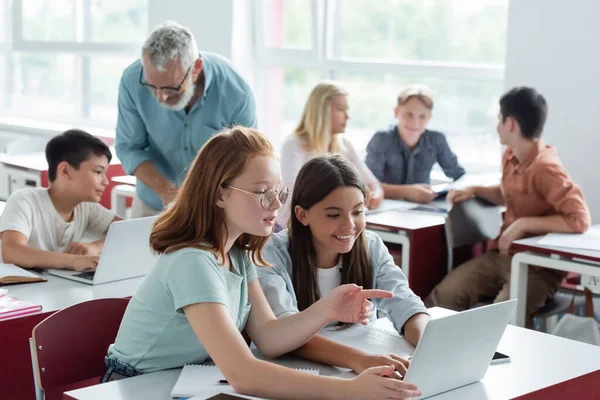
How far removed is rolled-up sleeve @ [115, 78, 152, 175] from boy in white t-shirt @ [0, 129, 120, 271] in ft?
0.92

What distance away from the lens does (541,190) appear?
373cm

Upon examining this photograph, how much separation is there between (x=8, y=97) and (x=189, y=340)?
685 cm

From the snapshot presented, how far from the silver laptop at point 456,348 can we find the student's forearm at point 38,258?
146 centimetres

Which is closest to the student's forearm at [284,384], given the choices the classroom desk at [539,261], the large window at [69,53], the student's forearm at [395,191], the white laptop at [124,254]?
the white laptop at [124,254]

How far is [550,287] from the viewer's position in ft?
12.1

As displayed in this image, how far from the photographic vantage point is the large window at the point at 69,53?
705 cm

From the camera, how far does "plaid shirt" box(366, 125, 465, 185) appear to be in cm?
467

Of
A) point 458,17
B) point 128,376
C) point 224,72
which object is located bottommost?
→ point 128,376

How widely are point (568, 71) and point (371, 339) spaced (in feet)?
8.98

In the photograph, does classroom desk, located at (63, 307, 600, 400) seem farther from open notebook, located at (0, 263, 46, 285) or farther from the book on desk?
open notebook, located at (0, 263, 46, 285)

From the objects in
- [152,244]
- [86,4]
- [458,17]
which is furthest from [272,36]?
[152,244]

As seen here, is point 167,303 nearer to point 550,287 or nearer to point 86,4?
point 550,287

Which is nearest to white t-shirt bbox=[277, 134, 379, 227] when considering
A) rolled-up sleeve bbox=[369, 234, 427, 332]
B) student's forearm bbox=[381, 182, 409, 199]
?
student's forearm bbox=[381, 182, 409, 199]

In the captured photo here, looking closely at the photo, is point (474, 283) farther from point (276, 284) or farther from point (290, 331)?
point (290, 331)
